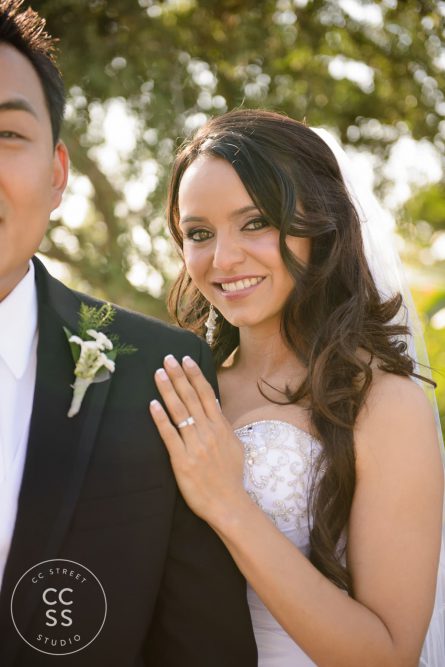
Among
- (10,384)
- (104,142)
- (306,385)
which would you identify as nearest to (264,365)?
(306,385)

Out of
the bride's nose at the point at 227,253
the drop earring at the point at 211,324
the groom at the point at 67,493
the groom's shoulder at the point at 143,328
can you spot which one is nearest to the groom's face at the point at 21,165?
the groom at the point at 67,493

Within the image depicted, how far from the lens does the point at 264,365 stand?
11.9 feet

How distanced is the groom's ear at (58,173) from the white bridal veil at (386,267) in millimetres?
1397

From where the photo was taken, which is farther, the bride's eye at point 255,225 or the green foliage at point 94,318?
the bride's eye at point 255,225

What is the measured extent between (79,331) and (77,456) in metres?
0.42

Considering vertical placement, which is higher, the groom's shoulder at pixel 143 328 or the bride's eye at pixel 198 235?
the bride's eye at pixel 198 235

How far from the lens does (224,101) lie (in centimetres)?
641

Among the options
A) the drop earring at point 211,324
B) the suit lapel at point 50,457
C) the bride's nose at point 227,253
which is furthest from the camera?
the drop earring at point 211,324

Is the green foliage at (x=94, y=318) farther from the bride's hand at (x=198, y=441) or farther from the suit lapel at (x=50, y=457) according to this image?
the bride's hand at (x=198, y=441)

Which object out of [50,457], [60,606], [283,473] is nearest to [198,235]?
[283,473]

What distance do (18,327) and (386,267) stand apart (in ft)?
5.87

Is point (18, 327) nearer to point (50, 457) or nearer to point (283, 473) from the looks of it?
point (50, 457)

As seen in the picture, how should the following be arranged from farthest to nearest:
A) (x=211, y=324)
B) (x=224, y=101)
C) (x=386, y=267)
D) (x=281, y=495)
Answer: (x=224, y=101) → (x=211, y=324) → (x=386, y=267) → (x=281, y=495)

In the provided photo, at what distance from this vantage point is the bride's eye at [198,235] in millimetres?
3443
